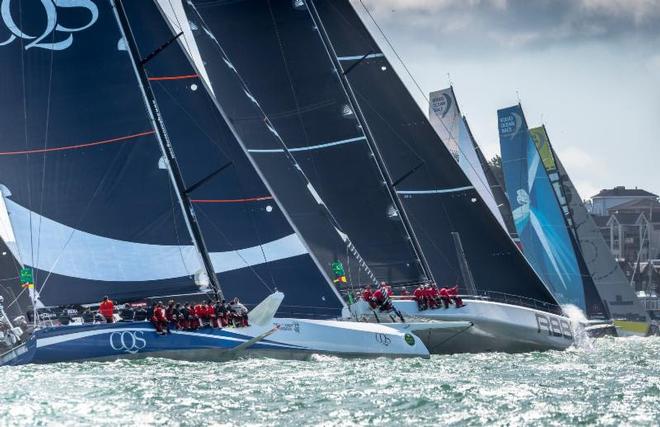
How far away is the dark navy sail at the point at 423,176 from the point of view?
106 feet

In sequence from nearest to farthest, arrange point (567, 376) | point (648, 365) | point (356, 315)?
point (567, 376)
point (648, 365)
point (356, 315)

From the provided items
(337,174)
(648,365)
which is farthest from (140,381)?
(337,174)

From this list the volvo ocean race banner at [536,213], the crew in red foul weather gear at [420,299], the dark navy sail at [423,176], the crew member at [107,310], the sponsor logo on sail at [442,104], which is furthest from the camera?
the sponsor logo on sail at [442,104]

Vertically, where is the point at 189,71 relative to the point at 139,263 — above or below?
above

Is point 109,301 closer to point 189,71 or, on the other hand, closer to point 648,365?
point 189,71

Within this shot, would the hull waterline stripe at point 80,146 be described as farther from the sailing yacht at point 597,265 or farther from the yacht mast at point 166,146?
the sailing yacht at point 597,265

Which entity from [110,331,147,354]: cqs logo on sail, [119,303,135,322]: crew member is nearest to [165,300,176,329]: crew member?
[110,331,147,354]: cqs logo on sail

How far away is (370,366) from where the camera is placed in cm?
2339

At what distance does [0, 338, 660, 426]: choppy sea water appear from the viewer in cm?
1655

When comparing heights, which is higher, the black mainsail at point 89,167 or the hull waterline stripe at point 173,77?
the hull waterline stripe at point 173,77

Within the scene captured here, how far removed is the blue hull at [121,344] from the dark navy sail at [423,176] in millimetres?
9757

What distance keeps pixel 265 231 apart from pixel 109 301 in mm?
4178

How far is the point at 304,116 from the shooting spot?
32688 millimetres

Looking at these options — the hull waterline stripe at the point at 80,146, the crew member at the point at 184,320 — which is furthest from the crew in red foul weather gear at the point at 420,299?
the hull waterline stripe at the point at 80,146
